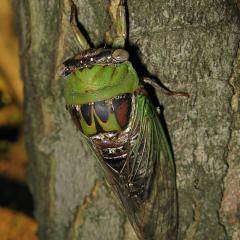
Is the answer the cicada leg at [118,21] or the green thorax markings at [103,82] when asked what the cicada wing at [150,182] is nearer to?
the green thorax markings at [103,82]

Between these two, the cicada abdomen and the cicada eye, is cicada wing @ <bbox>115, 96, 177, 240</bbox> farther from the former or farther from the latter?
the cicada eye

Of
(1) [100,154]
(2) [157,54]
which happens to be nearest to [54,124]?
(1) [100,154]

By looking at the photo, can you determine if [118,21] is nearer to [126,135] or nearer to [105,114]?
[105,114]

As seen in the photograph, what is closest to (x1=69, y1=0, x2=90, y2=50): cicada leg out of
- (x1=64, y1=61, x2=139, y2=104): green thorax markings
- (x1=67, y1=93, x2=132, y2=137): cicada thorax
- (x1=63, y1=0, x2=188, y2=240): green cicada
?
(x1=63, y1=0, x2=188, y2=240): green cicada

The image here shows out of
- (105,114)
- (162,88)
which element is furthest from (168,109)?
(105,114)

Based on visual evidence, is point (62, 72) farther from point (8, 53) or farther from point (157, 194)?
point (8, 53)

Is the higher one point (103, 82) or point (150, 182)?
point (103, 82)

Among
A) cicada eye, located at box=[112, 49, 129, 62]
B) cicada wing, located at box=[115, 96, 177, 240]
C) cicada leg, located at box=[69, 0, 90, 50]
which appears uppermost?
cicada leg, located at box=[69, 0, 90, 50]
